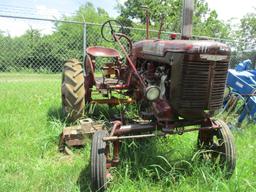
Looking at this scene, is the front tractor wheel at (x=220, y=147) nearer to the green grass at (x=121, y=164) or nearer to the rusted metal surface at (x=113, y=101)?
the green grass at (x=121, y=164)

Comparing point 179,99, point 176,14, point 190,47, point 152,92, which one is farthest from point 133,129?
point 176,14

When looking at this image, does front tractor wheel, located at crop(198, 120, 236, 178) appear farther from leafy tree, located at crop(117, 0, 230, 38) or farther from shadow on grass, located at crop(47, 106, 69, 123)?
leafy tree, located at crop(117, 0, 230, 38)

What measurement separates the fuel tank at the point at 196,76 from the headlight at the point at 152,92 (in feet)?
0.39

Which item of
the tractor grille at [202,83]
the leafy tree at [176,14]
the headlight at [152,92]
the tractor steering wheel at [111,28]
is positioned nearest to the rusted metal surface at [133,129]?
the headlight at [152,92]

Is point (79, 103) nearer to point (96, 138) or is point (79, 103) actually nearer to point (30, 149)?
point (30, 149)

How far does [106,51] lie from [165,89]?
240 centimetres

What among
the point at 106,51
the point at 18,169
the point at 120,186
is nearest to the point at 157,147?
the point at 120,186

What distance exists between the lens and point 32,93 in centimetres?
717

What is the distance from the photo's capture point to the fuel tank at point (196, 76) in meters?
2.82

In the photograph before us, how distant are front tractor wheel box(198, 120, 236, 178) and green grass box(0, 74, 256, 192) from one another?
11cm

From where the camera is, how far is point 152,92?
10.3ft

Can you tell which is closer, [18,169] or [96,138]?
[96,138]

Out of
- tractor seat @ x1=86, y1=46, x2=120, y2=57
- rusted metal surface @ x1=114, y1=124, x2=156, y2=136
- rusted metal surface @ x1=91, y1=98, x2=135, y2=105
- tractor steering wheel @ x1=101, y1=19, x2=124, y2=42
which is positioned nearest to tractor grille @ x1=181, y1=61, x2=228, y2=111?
rusted metal surface @ x1=114, y1=124, x2=156, y2=136

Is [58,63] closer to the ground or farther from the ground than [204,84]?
closer to the ground
